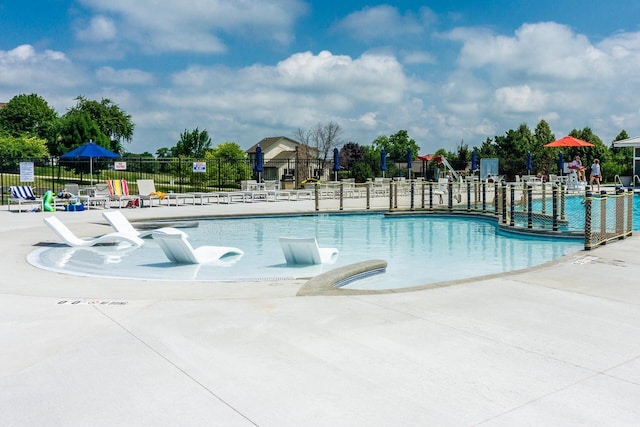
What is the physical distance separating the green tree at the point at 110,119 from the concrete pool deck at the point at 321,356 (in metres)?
61.2

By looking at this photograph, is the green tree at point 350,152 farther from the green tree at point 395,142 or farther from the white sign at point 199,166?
the white sign at point 199,166

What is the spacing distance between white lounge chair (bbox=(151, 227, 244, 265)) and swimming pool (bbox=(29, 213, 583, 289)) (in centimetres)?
20

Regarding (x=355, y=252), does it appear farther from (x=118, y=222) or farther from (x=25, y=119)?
(x=25, y=119)

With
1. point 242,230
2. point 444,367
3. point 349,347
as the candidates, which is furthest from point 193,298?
point 242,230

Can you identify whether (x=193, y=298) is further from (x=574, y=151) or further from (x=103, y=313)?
(x=574, y=151)

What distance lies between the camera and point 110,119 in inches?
2559

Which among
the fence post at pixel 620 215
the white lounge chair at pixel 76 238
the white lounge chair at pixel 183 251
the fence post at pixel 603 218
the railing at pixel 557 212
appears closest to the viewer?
the white lounge chair at pixel 183 251

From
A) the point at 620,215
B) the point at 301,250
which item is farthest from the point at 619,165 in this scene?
the point at 301,250

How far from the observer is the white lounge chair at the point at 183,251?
9.16 meters

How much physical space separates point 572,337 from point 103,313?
14.1ft

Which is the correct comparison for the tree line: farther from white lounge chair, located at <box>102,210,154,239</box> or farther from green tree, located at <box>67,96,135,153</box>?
white lounge chair, located at <box>102,210,154,239</box>

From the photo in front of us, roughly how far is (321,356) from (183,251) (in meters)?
5.83

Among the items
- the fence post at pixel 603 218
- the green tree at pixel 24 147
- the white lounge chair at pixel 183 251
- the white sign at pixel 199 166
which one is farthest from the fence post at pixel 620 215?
the green tree at pixel 24 147

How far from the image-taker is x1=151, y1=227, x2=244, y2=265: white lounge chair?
9.16 metres
